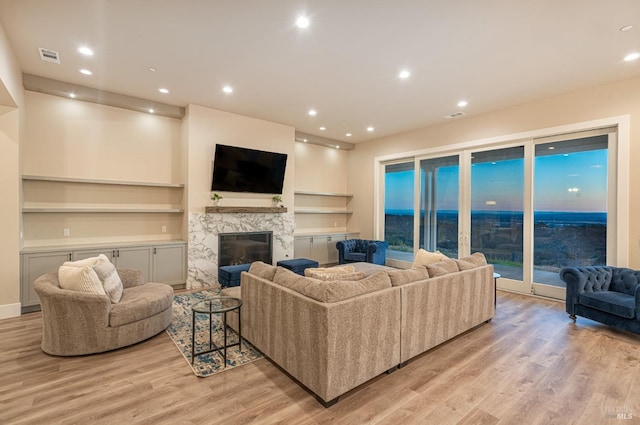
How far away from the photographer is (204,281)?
225 inches

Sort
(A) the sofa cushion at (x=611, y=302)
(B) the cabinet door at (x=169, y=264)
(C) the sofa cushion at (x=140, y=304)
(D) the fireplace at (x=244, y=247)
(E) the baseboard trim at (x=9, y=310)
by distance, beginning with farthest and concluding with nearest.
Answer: (D) the fireplace at (x=244, y=247)
(B) the cabinet door at (x=169, y=264)
(E) the baseboard trim at (x=9, y=310)
(A) the sofa cushion at (x=611, y=302)
(C) the sofa cushion at (x=140, y=304)

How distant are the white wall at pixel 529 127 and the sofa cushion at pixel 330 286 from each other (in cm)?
425

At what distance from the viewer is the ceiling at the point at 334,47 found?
9.42ft

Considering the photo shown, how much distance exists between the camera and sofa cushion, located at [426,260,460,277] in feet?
10.7

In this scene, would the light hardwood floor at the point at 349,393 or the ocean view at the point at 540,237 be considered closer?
the light hardwood floor at the point at 349,393

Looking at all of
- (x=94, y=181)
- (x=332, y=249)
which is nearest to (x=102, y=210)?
(x=94, y=181)

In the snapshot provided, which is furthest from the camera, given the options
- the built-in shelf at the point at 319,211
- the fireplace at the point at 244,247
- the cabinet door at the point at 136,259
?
the built-in shelf at the point at 319,211

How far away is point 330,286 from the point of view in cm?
239

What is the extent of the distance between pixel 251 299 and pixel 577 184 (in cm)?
541

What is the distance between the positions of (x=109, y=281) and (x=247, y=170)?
11.0 ft

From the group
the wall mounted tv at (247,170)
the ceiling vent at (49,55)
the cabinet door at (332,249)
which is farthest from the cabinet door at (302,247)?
the ceiling vent at (49,55)

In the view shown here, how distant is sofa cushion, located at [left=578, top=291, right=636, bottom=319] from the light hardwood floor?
35cm

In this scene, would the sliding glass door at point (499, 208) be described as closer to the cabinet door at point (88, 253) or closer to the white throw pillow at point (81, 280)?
the white throw pillow at point (81, 280)

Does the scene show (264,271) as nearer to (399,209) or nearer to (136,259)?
(136,259)
